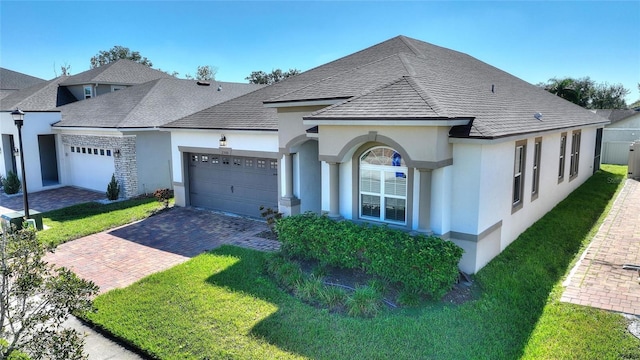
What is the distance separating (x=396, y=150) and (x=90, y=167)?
16.9 m

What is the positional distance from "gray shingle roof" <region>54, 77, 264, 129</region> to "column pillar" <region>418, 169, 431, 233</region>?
13.8m

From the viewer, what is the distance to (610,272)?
9719mm

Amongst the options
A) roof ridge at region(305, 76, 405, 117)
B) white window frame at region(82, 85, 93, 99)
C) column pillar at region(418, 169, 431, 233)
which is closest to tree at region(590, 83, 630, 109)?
roof ridge at region(305, 76, 405, 117)

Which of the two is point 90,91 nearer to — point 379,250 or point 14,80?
point 14,80

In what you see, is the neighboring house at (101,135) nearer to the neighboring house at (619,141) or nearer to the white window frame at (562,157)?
the white window frame at (562,157)

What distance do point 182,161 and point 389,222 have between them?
9881 millimetres

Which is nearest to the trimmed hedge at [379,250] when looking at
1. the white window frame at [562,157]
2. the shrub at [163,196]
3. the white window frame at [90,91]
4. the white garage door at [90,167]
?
the shrub at [163,196]

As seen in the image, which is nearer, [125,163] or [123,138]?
[123,138]

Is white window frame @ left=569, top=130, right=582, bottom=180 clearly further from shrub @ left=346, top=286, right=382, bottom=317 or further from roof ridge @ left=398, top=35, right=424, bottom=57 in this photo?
shrub @ left=346, top=286, right=382, bottom=317

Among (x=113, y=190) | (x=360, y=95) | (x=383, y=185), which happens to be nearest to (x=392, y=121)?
(x=383, y=185)

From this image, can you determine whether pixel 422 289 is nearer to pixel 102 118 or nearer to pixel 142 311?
pixel 142 311

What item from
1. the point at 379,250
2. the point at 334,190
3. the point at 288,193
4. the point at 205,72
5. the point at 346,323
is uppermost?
the point at 205,72

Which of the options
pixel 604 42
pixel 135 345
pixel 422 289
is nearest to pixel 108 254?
pixel 135 345

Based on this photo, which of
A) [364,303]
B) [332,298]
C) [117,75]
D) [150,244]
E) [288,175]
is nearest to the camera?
[364,303]
